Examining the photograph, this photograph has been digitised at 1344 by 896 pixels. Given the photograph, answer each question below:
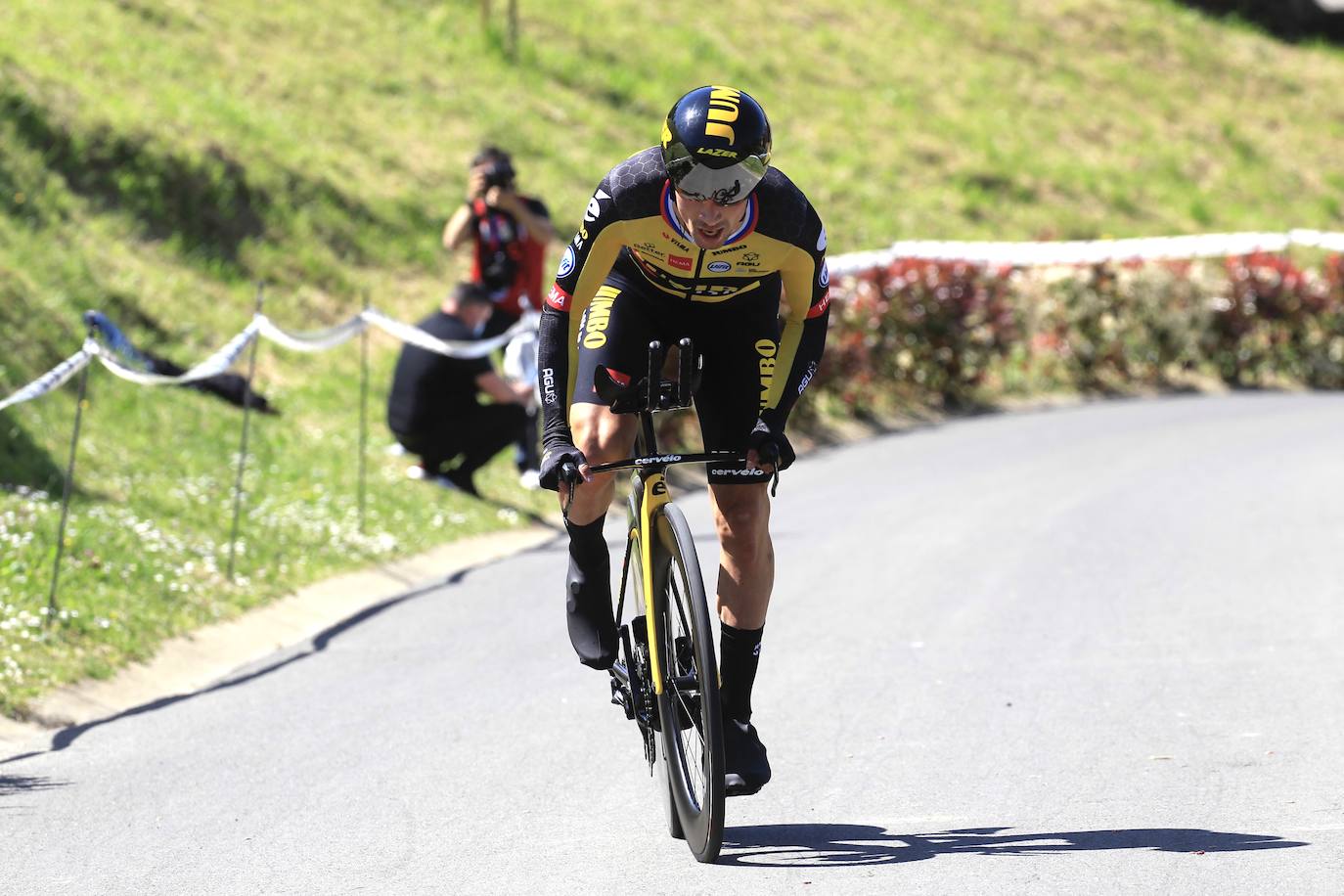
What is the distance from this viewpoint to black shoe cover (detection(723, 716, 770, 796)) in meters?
4.97

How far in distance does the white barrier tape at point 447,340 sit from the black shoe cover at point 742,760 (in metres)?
6.67

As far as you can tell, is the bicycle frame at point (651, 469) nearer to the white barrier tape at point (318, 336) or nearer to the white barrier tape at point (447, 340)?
the white barrier tape at point (318, 336)

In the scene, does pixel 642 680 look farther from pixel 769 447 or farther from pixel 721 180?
pixel 721 180

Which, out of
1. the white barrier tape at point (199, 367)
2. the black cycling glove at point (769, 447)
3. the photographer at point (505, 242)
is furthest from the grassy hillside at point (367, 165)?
the black cycling glove at point (769, 447)

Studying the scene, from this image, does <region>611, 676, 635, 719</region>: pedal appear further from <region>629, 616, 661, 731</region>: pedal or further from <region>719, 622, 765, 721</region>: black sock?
<region>719, 622, 765, 721</region>: black sock

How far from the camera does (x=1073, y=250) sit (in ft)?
65.9

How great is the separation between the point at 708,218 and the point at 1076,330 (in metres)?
15.3

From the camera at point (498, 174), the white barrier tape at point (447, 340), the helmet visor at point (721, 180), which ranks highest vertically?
the camera at point (498, 174)

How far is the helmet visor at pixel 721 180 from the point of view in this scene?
4773mm

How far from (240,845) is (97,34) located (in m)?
16.3

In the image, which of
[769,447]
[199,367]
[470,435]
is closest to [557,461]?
[769,447]

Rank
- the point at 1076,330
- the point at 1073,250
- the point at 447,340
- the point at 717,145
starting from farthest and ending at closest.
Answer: the point at 1073,250
the point at 1076,330
the point at 447,340
the point at 717,145

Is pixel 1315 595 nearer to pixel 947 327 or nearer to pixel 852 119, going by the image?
pixel 947 327

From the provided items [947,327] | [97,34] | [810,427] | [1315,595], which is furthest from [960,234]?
[1315,595]
